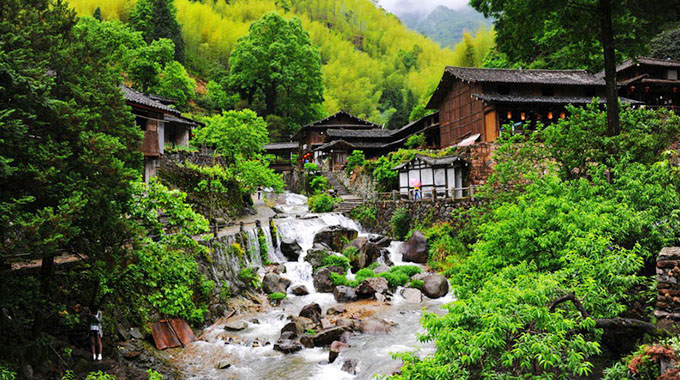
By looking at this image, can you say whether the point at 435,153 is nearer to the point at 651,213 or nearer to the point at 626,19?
the point at 626,19

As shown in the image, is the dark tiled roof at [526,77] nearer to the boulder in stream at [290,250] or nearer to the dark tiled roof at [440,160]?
the dark tiled roof at [440,160]

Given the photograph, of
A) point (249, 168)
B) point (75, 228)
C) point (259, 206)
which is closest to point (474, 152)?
point (249, 168)

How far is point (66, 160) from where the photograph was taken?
27.1 ft

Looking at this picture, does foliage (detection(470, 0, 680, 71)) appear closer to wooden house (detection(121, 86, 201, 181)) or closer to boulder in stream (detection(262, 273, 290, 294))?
boulder in stream (detection(262, 273, 290, 294))

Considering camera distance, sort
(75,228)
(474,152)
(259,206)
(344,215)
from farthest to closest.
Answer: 1. (259,206)
2. (344,215)
3. (474,152)
4. (75,228)

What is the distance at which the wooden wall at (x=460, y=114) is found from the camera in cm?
3238

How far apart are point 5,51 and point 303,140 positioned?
156ft

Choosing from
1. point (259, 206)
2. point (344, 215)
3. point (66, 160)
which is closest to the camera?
point (66, 160)

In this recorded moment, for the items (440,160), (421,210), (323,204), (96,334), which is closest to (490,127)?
(440,160)

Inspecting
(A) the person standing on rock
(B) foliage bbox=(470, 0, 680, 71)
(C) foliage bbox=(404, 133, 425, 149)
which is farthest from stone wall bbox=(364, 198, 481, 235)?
(A) the person standing on rock

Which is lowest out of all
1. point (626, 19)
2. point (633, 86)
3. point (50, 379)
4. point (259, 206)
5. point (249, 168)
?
point (50, 379)

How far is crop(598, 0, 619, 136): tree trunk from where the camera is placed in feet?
39.3

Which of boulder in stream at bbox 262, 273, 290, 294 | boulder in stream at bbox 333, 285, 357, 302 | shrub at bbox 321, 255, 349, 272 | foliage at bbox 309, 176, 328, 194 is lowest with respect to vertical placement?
boulder in stream at bbox 333, 285, 357, 302

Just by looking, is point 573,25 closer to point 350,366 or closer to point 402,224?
point 350,366
